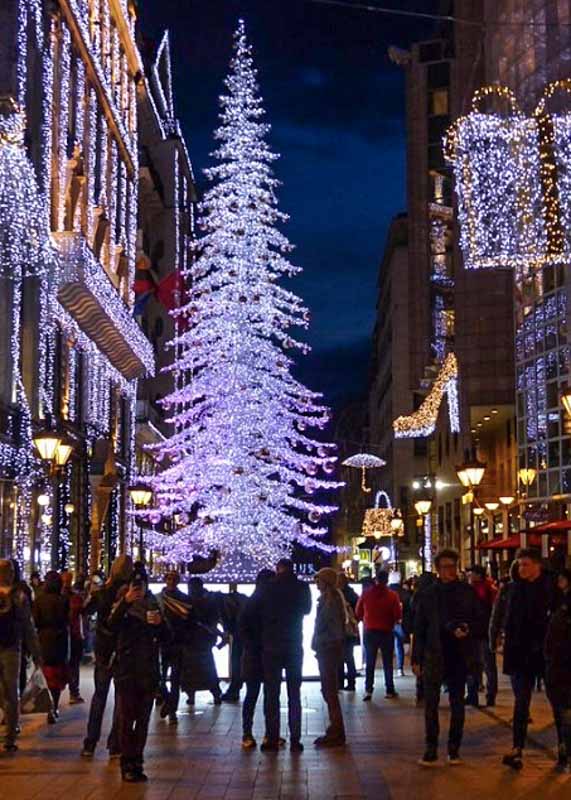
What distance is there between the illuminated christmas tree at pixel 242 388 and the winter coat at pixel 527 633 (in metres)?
28.8

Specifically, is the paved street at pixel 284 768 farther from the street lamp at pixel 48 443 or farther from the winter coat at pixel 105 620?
the street lamp at pixel 48 443

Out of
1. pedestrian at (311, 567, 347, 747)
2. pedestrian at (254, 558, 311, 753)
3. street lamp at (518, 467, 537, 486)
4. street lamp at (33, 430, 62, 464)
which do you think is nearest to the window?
street lamp at (518, 467, 537, 486)

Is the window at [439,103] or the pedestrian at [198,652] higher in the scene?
the window at [439,103]

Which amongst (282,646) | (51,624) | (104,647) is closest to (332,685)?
(282,646)

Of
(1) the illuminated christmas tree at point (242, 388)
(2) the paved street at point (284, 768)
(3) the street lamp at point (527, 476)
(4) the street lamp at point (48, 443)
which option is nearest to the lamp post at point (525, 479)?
(3) the street lamp at point (527, 476)

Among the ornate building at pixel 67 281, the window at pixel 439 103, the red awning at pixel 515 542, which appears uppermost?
the window at pixel 439 103

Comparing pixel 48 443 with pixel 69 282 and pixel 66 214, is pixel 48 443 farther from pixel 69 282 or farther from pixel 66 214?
pixel 66 214

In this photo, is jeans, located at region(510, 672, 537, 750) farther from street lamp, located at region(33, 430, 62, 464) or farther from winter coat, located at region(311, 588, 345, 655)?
street lamp, located at region(33, 430, 62, 464)

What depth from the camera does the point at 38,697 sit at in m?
16.7

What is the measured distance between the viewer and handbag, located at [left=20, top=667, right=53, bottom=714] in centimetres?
1667

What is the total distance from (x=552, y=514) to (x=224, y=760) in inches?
1204

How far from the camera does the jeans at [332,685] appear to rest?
50.2ft

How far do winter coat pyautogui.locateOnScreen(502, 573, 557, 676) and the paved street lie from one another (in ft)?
3.15

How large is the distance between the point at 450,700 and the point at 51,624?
21.9 feet
